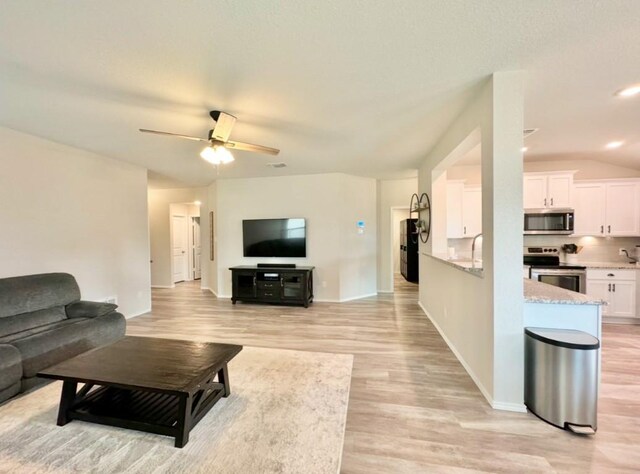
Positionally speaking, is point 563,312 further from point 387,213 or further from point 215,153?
point 387,213

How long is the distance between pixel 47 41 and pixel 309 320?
13.3 ft

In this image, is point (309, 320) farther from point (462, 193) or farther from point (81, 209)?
point (81, 209)

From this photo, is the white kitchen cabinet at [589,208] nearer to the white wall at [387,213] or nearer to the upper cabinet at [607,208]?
the upper cabinet at [607,208]

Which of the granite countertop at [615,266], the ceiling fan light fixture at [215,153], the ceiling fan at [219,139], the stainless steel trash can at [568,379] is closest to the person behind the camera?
the stainless steel trash can at [568,379]

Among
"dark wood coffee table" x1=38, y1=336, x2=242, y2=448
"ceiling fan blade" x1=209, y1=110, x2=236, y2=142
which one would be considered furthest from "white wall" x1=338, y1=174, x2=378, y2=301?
"dark wood coffee table" x1=38, y1=336, x2=242, y2=448

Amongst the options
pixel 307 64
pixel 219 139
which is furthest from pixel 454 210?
pixel 219 139

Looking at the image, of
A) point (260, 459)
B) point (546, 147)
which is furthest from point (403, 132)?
point (260, 459)

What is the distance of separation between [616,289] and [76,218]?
784cm

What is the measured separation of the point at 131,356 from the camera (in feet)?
6.79

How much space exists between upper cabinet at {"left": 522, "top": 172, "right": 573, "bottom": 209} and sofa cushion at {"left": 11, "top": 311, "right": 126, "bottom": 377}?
5917 millimetres

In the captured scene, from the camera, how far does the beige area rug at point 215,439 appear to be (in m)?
1.57

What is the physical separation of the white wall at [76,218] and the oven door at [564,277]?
6.53 meters

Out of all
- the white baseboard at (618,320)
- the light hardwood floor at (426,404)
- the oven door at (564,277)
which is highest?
the oven door at (564,277)

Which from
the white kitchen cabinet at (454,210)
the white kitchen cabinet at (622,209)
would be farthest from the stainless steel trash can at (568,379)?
the white kitchen cabinet at (622,209)
